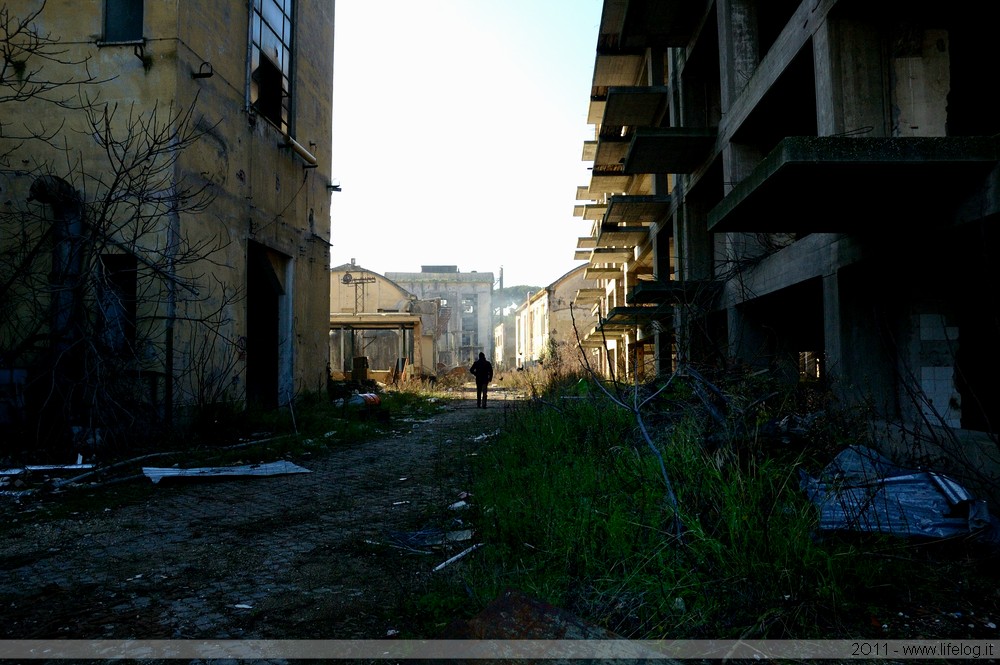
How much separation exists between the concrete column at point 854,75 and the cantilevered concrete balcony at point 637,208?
8077 millimetres

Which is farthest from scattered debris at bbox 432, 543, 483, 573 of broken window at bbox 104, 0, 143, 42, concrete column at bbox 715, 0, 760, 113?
concrete column at bbox 715, 0, 760, 113

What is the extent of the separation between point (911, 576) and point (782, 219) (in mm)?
3630

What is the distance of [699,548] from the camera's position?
3.25 m

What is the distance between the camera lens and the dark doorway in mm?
11836

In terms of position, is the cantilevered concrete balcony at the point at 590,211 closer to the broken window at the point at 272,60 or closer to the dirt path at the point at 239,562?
the broken window at the point at 272,60

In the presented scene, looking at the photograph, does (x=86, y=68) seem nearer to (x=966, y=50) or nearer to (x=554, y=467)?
(x=554, y=467)

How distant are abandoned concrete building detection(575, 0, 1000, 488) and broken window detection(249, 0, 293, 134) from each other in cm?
646

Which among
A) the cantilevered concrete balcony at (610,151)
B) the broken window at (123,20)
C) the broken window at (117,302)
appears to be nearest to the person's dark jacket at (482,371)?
the cantilevered concrete balcony at (610,151)

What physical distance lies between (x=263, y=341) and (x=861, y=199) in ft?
33.7

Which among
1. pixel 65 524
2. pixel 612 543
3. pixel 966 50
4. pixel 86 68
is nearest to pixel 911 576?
pixel 612 543

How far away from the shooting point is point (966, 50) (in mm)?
6559

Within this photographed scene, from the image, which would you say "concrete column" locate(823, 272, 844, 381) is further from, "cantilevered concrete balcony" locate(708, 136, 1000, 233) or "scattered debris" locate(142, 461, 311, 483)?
"scattered debris" locate(142, 461, 311, 483)

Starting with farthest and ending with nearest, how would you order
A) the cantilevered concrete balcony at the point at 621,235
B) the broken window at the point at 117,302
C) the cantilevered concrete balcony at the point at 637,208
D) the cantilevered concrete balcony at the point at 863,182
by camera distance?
the cantilevered concrete balcony at the point at 621,235
the cantilevered concrete balcony at the point at 637,208
the broken window at the point at 117,302
the cantilevered concrete balcony at the point at 863,182

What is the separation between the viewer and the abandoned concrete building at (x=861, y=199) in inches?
176
